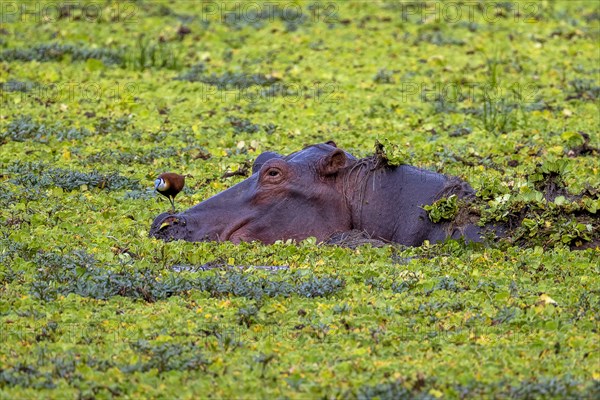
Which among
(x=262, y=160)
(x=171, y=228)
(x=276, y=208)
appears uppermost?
(x=262, y=160)

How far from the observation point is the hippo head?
714cm

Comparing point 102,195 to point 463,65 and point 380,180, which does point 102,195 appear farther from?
point 463,65

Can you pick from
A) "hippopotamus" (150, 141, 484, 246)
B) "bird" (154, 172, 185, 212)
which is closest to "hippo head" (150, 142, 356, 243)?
"hippopotamus" (150, 141, 484, 246)

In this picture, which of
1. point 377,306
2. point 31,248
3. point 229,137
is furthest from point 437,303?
point 229,137

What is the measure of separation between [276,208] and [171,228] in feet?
2.18

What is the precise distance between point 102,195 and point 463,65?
5706 mm

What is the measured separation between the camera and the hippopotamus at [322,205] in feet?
23.4

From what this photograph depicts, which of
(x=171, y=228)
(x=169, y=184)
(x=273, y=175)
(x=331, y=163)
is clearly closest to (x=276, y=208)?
(x=273, y=175)

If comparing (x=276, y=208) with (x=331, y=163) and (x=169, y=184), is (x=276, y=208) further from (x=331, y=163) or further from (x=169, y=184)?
(x=169, y=184)

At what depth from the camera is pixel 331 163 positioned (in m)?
7.35

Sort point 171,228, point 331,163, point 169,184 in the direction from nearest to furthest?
1. point 171,228
2. point 331,163
3. point 169,184

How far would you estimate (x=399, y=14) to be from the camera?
15.0 meters

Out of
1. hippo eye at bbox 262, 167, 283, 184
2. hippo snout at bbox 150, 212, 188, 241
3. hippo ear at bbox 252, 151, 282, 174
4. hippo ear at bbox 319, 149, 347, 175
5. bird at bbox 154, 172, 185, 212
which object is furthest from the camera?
bird at bbox 154, 172, 185, 212

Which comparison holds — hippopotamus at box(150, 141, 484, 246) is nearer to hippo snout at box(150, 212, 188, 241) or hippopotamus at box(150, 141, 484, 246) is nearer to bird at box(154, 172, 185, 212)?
hippo snout at box(150, 212, 188, 241)
